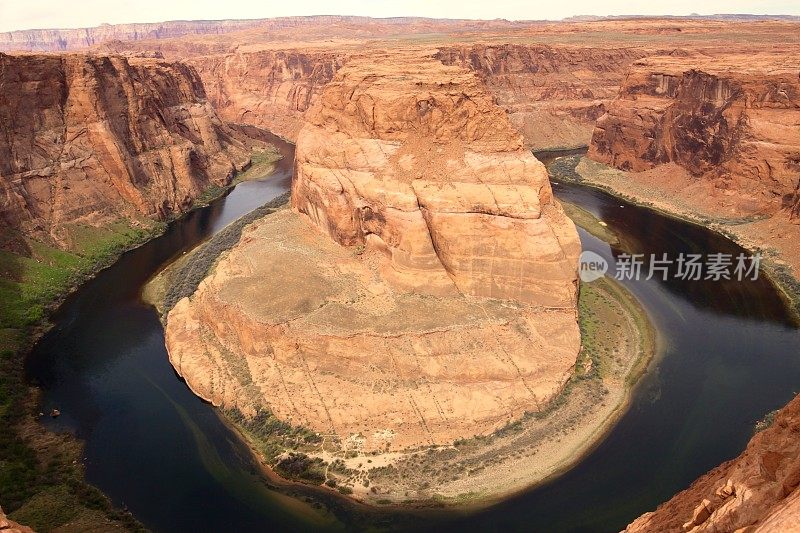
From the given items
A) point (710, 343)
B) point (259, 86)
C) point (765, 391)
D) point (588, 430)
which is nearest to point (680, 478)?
point (588, 430)

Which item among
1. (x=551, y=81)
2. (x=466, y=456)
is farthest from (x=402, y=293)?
(x=551, y=81)

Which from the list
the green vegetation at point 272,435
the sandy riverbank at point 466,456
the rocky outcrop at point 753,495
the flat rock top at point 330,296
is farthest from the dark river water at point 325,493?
the rocky outcrop at point 753,495

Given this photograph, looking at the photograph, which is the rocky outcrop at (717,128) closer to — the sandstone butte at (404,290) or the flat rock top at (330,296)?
the sandstone butte at (404,290)

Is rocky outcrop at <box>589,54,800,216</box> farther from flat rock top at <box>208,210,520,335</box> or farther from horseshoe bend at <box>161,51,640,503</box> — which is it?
flat rock top at <box>208,210,520,335</box>

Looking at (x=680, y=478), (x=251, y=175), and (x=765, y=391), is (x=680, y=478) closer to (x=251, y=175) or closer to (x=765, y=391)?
(x=765, y=391)

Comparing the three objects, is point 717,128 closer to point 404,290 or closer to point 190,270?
point 404,290

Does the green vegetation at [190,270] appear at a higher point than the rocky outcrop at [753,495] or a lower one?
lower
